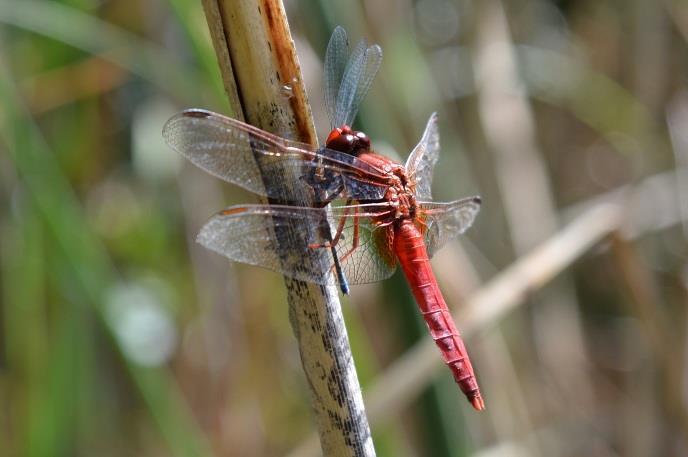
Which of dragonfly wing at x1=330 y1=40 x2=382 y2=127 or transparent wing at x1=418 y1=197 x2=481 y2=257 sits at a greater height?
dragonfly wing at x1=330 y1=40 x2=382 y2=127

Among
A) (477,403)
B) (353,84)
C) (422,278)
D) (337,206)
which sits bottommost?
(477,403)

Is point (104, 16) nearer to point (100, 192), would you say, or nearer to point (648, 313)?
point (100, 192)

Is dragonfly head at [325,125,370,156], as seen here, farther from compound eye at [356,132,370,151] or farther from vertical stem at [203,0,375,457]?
vertical stem at [203,0,375,457]

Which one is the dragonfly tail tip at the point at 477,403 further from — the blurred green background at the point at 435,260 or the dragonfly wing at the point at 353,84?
the blurred green background at the point at 435,260

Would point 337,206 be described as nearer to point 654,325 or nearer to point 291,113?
point 291,113

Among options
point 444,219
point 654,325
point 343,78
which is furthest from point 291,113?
point 654,325

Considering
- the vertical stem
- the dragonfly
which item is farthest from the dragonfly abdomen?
the vertical stem

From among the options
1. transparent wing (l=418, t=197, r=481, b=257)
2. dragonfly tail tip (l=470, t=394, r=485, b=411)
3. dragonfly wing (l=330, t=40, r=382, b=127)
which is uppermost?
dragonfly wing (l=330, t=40, r=382, b=127)

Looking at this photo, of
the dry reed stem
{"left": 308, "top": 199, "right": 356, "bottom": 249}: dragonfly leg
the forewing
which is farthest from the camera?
the dry reed stem

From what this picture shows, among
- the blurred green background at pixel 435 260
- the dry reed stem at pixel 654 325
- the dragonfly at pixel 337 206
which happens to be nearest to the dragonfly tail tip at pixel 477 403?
the dragonfly at pixel 337 206
